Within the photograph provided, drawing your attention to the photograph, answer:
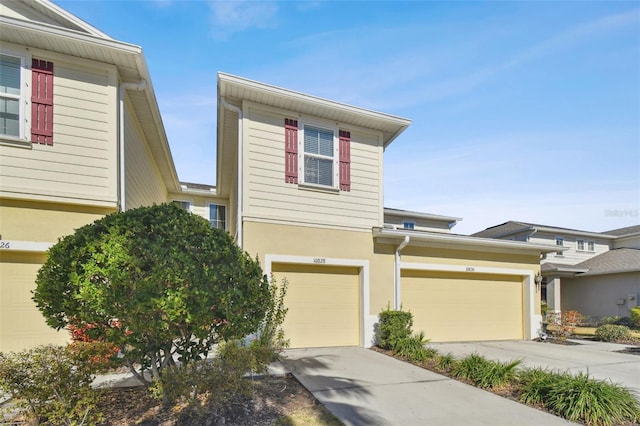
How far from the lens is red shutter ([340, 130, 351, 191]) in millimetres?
9188

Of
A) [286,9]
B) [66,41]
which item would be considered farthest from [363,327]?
[66,41]

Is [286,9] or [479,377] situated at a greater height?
[286,9]

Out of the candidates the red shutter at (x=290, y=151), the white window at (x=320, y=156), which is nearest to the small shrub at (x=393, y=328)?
the white window at (x=320, y=156)

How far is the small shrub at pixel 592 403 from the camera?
443 cm

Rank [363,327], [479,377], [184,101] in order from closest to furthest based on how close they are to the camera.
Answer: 1. [479,377]
2. [363,327]
3. [184,101]

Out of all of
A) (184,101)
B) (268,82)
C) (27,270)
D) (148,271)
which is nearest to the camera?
(148,271)

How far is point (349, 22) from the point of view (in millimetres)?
8328

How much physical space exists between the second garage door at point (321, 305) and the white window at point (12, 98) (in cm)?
562

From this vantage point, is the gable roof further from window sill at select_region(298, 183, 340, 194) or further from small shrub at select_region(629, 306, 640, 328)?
window sill at select_region(298, 183, 340, 194)

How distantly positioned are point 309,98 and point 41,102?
17.5 feet

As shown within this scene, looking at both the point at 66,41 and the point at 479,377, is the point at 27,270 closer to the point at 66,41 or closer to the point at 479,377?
Answer: the point at 66,41

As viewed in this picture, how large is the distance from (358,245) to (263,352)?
481 cm

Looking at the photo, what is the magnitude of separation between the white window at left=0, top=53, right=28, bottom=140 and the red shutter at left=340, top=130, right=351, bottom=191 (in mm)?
6588

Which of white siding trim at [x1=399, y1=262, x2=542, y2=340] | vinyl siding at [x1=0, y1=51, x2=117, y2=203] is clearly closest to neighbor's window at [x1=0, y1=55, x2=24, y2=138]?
vinyl siding at [x1=0, y1=51, x2=117, y2=203]
